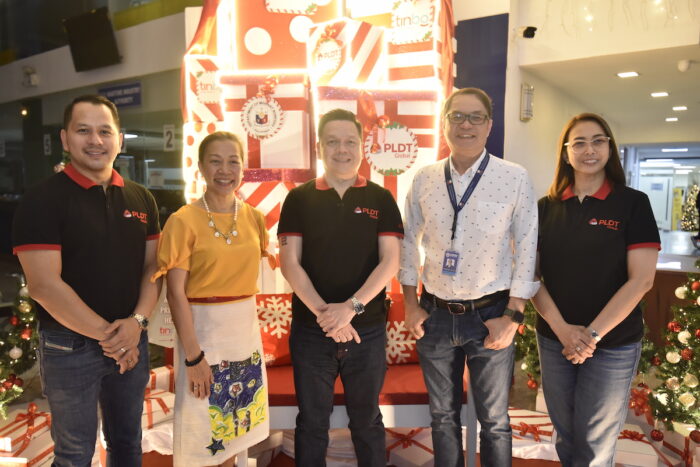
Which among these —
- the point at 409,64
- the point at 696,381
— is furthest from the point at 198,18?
the point at 696,381

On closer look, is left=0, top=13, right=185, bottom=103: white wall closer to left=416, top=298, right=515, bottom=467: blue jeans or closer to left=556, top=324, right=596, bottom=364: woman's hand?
left=416, top=298, right=515, bottom=467: blue jeans

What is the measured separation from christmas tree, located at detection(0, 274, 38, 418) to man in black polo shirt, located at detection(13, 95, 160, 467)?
196 cm

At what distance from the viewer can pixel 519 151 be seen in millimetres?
4730

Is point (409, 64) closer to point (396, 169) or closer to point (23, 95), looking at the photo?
point (396, 169)

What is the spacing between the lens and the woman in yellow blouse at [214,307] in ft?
6.48

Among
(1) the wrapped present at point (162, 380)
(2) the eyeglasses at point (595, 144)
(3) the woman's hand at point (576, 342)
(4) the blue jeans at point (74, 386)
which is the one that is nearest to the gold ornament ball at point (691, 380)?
(3) the woman's hand at point (576, 342)

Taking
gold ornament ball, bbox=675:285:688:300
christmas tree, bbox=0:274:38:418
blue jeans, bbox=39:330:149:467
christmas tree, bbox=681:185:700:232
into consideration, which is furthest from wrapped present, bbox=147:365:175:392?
christmas tree, bbox=681:185:700:232

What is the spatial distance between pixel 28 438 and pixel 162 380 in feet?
2.68

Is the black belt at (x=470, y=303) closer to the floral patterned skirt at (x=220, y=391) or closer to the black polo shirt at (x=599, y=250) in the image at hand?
the black polo shirt at (x=599, y=250)

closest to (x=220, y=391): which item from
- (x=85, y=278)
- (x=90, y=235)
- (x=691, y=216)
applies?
(x=85, y=278)

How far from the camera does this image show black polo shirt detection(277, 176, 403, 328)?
2076 millimetres

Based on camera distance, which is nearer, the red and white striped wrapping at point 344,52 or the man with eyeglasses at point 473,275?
the man with eyeglasses at point 473,275

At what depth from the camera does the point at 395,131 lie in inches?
117

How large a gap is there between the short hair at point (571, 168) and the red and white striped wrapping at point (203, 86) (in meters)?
1.92
